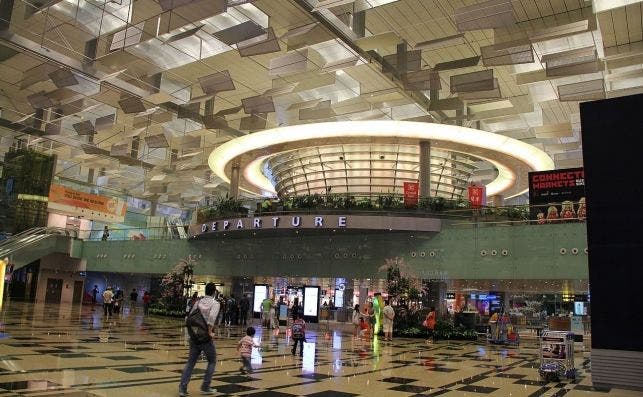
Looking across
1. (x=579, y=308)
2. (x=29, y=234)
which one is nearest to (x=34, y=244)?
(x=29, y=234)

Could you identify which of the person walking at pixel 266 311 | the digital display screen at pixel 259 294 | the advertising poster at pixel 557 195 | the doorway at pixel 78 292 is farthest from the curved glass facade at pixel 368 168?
the doorway at pixel 78 292

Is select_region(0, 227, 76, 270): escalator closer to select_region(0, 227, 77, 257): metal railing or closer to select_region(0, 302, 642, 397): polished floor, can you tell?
select_region(0, 227, 77, 257): metal railing

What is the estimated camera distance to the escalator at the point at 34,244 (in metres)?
28.7

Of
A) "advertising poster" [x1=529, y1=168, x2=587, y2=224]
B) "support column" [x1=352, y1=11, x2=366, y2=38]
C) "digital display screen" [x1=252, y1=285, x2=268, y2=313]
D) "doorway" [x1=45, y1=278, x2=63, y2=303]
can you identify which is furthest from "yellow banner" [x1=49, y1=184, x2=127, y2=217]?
"advertising poster" [x1=529, y1=168, x2=587, y2=224]

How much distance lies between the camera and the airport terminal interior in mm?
9406

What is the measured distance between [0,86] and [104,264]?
1363cm

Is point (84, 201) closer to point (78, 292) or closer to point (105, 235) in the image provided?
point (105, 235)

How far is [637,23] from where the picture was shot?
16.6 m

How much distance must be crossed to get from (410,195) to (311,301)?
6561 mm

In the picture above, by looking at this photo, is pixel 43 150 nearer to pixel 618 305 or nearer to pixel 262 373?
pixel 262 373

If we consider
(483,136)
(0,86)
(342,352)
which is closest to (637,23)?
(483,136)

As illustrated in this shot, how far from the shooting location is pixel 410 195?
74.4 feet

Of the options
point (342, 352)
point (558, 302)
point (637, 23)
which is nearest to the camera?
point (342, 352)

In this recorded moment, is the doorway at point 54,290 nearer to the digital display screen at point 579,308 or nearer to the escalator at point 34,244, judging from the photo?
the escalator at point 34,244
